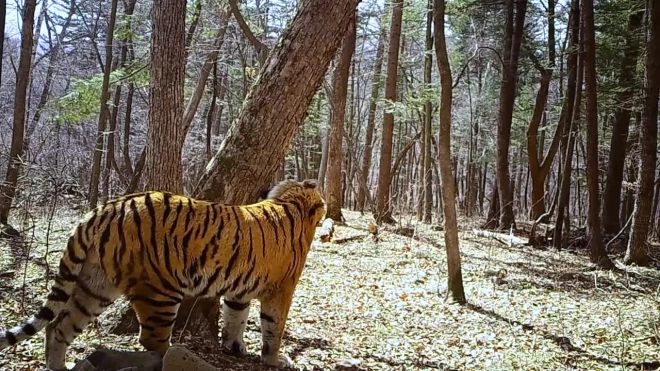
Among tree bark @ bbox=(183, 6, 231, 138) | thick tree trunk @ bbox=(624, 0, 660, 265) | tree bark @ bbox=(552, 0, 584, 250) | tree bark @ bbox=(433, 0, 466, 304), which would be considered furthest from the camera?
tree bark @ bbox=(183, 6, 231, 138)

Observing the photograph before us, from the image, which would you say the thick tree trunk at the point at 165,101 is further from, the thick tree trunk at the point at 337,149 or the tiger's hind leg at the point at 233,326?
the thick tree trunk at the point at 337,149

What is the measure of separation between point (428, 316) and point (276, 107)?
381 cm

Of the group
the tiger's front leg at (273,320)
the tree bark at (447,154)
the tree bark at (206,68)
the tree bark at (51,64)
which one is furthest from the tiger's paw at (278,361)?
the tree bark at (51,64)

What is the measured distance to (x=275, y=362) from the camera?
190 inches

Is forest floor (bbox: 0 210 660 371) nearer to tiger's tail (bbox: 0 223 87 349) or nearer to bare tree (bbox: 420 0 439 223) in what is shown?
tiger's tail (bbox: 0 223 87 349)

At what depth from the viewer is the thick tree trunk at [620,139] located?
1616 cm

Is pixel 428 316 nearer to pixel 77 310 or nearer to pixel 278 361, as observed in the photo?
pixel 278 361

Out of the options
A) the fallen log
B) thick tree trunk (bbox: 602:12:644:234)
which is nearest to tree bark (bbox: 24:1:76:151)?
the fallen log

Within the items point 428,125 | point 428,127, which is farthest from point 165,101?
point 428,125

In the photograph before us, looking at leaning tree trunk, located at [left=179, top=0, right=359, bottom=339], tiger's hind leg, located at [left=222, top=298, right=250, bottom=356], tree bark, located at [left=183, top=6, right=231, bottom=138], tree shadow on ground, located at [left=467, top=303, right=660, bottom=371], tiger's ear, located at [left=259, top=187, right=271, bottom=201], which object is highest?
tree bark, located at [left=183, top=6, right=231, bottom=138]

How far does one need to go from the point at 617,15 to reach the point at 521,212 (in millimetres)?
Result: 19402

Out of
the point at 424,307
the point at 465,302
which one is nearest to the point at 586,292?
the point at 465,302

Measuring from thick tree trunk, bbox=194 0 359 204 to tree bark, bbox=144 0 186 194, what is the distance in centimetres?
59

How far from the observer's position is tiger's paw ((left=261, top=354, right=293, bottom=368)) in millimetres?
4812
